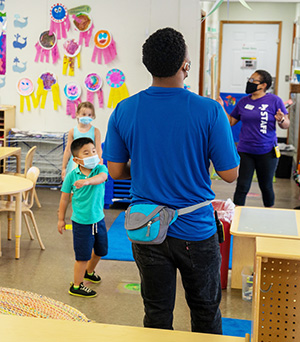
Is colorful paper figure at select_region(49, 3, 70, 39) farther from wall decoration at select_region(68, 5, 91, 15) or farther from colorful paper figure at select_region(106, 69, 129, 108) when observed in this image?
colorful paper figure at select_region(106, 69, 129, 108)

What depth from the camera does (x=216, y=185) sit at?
7988 mm

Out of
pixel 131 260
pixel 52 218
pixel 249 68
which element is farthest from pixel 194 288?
pixel 249 68

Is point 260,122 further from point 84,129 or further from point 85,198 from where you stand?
point 85,198

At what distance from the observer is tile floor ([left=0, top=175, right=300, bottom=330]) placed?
381 centimetres

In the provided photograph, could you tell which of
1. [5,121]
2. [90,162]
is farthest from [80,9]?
[90,162]

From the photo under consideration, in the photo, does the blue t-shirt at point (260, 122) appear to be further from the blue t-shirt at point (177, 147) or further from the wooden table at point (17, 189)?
the blue t-shirt at point (177, 147)

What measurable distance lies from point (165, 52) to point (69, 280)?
2.57 meters

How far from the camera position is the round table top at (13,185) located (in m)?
4.51

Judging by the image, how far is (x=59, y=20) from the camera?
23.6 ft

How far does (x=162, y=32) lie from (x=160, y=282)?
100cm

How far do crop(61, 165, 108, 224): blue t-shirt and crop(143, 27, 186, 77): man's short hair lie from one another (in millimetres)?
1717

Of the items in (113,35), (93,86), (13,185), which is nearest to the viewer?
(13,185)

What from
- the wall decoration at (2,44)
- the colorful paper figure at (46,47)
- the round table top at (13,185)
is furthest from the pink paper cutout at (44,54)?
the round table top at (13,185)

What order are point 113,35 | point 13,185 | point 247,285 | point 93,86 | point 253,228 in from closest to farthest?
point 253,228
point 247,285
point 13,185
point 113,35
point 93,86
